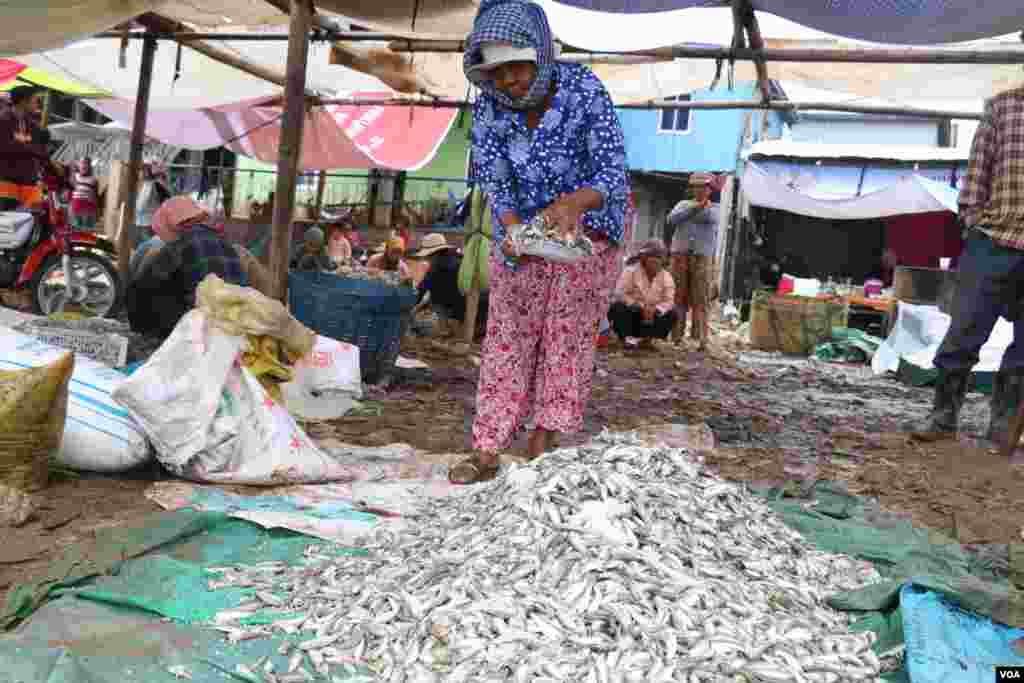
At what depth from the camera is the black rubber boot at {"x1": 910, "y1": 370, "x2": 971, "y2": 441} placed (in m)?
5.61

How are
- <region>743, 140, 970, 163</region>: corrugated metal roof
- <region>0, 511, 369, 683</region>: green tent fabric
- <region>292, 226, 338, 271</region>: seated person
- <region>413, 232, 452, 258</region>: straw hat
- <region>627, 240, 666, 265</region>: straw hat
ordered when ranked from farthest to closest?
<region>743, 140, 970, 163</region>: corrugated metal roof < <region>627, 240, 666, 265</region>: straw hat < <region>292, 226, 338, 271</region>: seated person < <region>413, 232, 452, 258</region>: straw hat < <region>0, 511, 369, 683</region>: green tent fabric

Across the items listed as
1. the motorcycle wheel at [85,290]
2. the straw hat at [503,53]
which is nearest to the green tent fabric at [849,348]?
the motorcycle wheel at [85,290]

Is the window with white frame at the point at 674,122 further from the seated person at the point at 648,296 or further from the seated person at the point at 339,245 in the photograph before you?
the seated person at the point at 648,296

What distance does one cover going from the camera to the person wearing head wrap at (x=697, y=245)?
10.8 m

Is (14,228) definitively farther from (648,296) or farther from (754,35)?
(648,296)

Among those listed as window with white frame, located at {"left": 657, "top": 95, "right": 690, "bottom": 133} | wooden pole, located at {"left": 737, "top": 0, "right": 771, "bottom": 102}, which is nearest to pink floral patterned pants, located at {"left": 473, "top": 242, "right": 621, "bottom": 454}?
wooden pole, located at {"left": 737, "top": 0, "right": 771, "bottom": 102}

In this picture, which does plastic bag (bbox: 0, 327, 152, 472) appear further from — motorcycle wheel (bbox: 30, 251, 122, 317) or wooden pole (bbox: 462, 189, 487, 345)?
wooden pole (bbox: 462, 189, 487, 345)

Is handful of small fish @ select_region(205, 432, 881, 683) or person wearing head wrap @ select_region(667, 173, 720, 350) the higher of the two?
person wearing head wrap @ select_region(667, 173, 720, 350)

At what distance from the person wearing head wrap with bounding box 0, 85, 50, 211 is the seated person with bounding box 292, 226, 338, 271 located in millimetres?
2281

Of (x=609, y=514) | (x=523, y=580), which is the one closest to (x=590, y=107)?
(x=609, y=514)

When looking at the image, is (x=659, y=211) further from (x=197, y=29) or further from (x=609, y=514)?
(x=609, y=514)

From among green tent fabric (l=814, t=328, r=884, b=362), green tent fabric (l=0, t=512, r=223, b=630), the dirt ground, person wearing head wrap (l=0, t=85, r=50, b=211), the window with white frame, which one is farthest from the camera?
the window with white frame

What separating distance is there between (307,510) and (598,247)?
5.10 ft

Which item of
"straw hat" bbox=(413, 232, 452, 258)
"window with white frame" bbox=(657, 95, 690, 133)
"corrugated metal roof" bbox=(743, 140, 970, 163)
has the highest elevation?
"window with white frame" bbox=(657, 95, 690, 133)
